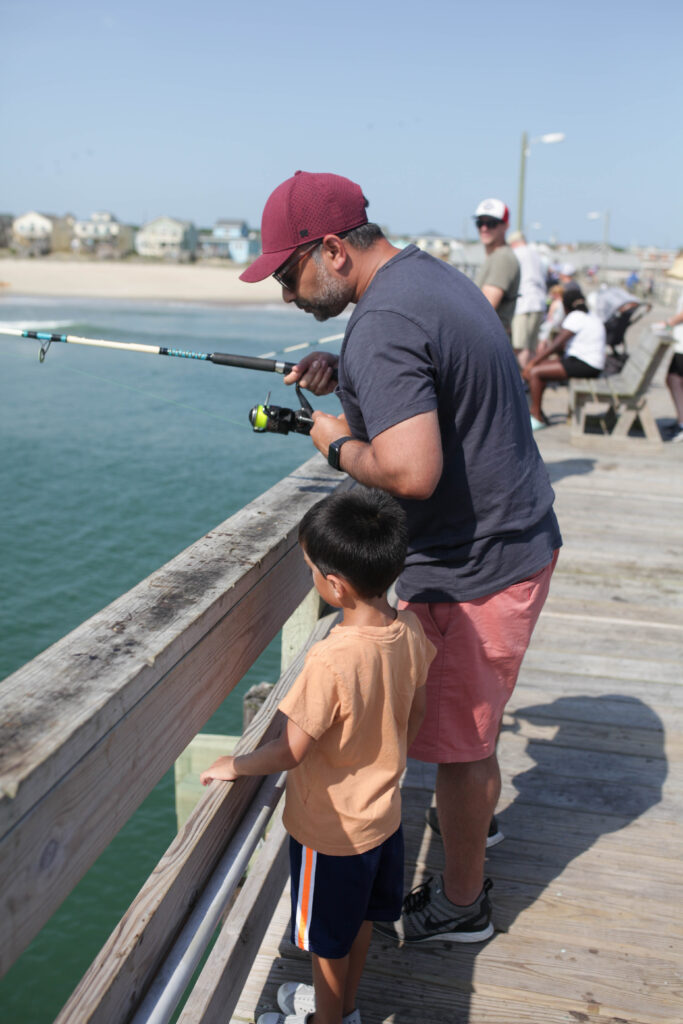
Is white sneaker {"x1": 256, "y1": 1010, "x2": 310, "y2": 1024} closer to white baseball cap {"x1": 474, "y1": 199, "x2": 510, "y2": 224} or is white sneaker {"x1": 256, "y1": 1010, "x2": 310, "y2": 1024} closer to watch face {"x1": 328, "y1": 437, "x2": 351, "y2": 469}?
watch face {"x1": 328, "y1": 437, "x2": 351, "y2": 469}

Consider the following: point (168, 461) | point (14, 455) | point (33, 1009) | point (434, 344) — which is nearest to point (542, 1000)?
point (434, 344)

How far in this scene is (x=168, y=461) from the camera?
40.8 ft

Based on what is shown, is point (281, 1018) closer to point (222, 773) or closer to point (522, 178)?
point (222, 773)

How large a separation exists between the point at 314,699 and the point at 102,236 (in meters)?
156

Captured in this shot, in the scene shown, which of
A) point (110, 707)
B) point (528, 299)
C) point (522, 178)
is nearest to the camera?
point (110, 707)

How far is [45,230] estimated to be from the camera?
452 ft

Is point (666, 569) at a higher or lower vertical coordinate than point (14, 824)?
lower

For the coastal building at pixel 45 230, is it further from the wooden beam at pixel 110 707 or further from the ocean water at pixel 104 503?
the wooden beam at pixel 110 707

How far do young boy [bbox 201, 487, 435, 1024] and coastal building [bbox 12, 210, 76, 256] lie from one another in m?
125

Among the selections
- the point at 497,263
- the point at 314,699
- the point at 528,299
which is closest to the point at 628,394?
the point at 528,299

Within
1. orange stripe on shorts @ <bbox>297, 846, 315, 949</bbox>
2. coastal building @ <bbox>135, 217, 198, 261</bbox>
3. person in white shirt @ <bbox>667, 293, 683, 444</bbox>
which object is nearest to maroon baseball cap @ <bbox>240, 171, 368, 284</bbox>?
orange stripe on shorts @ <bbox>297, 846, 315, 949</bbox>

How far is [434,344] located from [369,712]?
0.71 m

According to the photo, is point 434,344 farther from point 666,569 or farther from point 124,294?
point 124,294

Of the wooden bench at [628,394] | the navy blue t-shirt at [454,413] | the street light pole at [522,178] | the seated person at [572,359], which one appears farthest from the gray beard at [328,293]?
the street light pole at [522,178]
